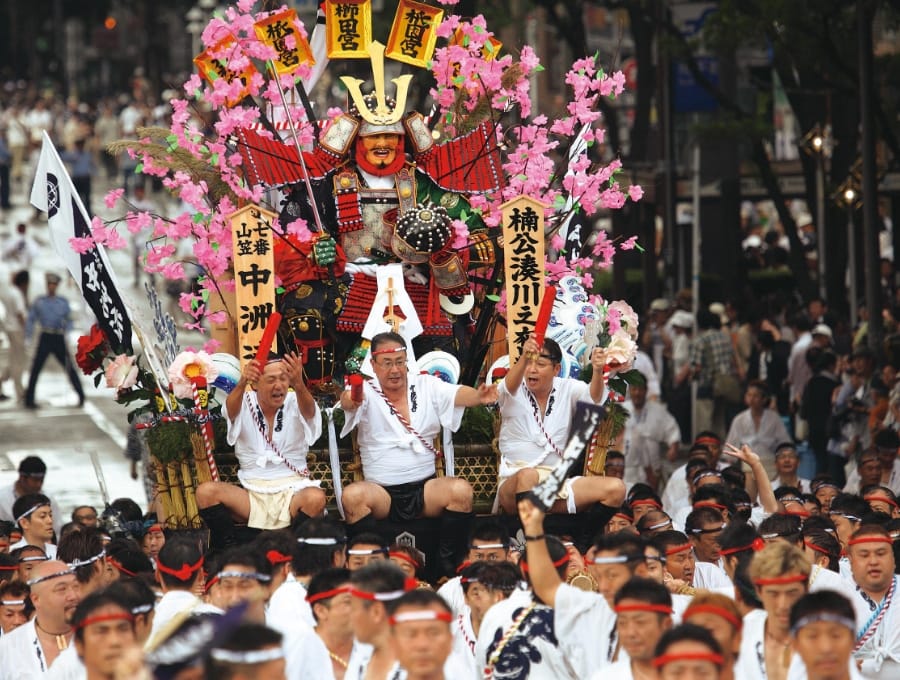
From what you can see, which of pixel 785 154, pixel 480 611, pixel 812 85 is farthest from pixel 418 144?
pixel 785 154

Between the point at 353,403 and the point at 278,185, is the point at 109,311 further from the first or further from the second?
the point at 353,403

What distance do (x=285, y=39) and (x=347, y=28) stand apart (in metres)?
0.50

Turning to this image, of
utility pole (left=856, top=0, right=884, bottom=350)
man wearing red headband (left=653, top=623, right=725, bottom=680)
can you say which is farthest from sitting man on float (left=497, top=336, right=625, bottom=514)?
utility pole (left=856, top=0, right=884, bottom=350)

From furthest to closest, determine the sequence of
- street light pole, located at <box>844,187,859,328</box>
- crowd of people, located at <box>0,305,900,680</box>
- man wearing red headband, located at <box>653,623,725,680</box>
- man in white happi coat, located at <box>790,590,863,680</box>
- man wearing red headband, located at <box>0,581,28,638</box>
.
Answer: street light pole, located at <box>844,187,859,328</box>
man wearing red headband, located at <box>0,581,28,638</box>
crowd of people, located at <box>0,305,900,680</box>
man in white happi coat, located at <box>790,590,863,680</box>
man wearing red headband, located at <box>653,623,725,680</box>

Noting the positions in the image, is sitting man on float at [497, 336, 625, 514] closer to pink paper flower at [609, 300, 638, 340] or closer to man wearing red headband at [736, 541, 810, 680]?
pink paper flower at [609, 300, 638, 340]

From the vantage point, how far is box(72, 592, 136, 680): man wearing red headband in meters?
6.98

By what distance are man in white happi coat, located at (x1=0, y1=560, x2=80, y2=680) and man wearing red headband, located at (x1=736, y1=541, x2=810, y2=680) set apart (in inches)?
130

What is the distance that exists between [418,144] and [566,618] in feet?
18.6

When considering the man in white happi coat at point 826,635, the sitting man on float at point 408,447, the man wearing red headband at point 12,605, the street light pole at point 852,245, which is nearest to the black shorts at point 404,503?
the sitting man on float at point 408,447

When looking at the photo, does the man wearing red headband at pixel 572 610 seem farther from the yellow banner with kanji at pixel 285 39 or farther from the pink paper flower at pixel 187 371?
the yellow banner with kanji at pixel 285 39

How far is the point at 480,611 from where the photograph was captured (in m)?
8.80

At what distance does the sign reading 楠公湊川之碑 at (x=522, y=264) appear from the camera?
452 inches

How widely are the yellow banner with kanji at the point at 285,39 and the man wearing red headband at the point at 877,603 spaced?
5247mm

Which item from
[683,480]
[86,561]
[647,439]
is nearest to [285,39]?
[86,561]
